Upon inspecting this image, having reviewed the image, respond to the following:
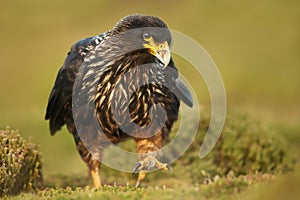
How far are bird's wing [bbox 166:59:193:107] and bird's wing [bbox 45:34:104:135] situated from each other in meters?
1.01

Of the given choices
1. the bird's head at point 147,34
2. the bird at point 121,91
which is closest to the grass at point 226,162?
the bird at point 121,91

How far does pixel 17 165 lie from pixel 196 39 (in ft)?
57.8

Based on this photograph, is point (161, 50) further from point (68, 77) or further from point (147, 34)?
point (68, 77)

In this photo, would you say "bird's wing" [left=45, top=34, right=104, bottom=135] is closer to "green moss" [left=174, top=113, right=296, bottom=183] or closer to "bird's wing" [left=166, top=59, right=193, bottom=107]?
"bird's wing" [left=166, top=59, right=193, bottom=107]

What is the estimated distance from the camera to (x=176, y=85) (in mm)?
8914

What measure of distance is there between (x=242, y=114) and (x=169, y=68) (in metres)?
3.80

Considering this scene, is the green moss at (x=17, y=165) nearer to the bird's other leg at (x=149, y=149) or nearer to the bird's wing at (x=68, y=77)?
the bird's wing at (x=68, y=77)

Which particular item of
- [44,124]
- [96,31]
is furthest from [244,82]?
[44,124]

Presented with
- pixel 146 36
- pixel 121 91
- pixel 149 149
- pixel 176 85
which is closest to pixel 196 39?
pixel 176 85

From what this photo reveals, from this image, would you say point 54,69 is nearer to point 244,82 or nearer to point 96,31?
point 96,31

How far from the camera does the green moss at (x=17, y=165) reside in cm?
782

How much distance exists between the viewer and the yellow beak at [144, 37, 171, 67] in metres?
7.55

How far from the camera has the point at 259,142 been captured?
11.1 metres

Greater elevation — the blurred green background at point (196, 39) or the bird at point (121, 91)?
the blurred green background at point (196, 39)
